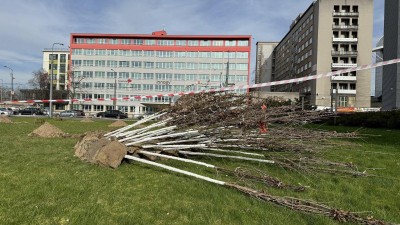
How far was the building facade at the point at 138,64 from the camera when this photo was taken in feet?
296

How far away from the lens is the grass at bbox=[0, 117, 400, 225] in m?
3.97

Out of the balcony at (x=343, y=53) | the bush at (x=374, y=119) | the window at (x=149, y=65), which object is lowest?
the bush at (x=374, y=119)

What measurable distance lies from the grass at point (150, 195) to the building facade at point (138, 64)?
3288 inches

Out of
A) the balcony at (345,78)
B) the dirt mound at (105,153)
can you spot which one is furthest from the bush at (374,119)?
the balcony at (345,78)

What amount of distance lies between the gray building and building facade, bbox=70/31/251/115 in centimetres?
3587

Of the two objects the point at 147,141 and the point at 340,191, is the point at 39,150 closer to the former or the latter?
the point at 147,141

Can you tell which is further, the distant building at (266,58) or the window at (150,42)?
the distant building at (266,58)

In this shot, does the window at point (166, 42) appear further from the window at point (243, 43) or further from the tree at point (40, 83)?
the tree at point (40, 83)

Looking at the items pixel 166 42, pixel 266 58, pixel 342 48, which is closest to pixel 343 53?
pixel 342 48

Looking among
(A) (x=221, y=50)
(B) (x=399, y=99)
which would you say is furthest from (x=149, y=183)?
(A) (x=221, y=50)

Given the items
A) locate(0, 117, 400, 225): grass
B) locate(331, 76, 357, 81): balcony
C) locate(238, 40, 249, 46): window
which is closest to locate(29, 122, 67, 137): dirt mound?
locate(0, 117, 400, 225): grass

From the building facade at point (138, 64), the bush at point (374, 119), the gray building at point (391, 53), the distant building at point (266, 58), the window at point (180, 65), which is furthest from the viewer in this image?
the distant building at point (266, 58)

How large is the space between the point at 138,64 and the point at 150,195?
3547 inches

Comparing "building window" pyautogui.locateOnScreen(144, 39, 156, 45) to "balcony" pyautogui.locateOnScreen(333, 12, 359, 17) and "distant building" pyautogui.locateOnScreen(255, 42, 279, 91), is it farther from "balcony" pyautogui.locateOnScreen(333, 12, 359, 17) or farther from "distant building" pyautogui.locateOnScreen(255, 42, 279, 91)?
"distant building" pyautogui.locateOnScreen(255, 42, 279, 91)
